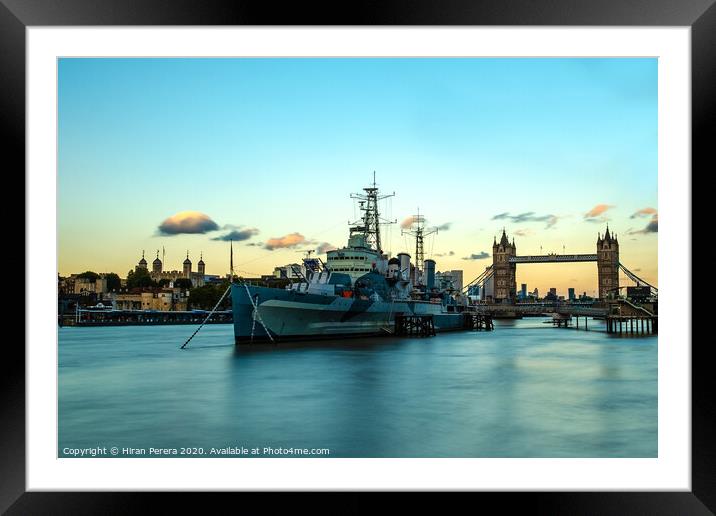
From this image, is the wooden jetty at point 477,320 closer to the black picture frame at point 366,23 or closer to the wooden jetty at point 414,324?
the wooden jetty at point 414,324

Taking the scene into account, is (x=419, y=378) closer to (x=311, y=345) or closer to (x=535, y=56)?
(x=311, y=345)

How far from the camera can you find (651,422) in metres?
7.63

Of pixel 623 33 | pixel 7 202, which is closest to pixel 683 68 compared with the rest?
pixel 623 33

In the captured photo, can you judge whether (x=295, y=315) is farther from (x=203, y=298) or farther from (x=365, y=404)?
(x=203, y=298)

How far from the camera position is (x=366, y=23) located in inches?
146

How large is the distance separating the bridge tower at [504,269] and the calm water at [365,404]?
63.0m

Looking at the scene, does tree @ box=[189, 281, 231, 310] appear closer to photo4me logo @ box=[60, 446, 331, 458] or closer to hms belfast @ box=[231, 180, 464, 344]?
hms belfast @ box=[231, 180, 464, 344]

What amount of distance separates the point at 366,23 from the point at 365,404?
20.2 ft

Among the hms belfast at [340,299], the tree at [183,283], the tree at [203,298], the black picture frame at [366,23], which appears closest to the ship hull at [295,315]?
the hms belfast at [340,299]

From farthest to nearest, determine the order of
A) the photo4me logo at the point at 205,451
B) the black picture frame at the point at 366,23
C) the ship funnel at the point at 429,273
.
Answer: the ship funnel at the point at 429,273 → the photo4me logo at the point at 205,451 → the black picture frame at the point at 366,23

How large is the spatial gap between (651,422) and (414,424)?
3286 millimetres

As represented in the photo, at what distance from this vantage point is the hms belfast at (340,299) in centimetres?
1770

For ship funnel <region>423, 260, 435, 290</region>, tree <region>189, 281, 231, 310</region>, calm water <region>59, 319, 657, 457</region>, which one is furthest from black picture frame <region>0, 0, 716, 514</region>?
tree <region>189, 281, 231, 310</region>

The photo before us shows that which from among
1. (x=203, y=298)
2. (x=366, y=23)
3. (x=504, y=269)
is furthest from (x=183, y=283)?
(x=366, y=23)
